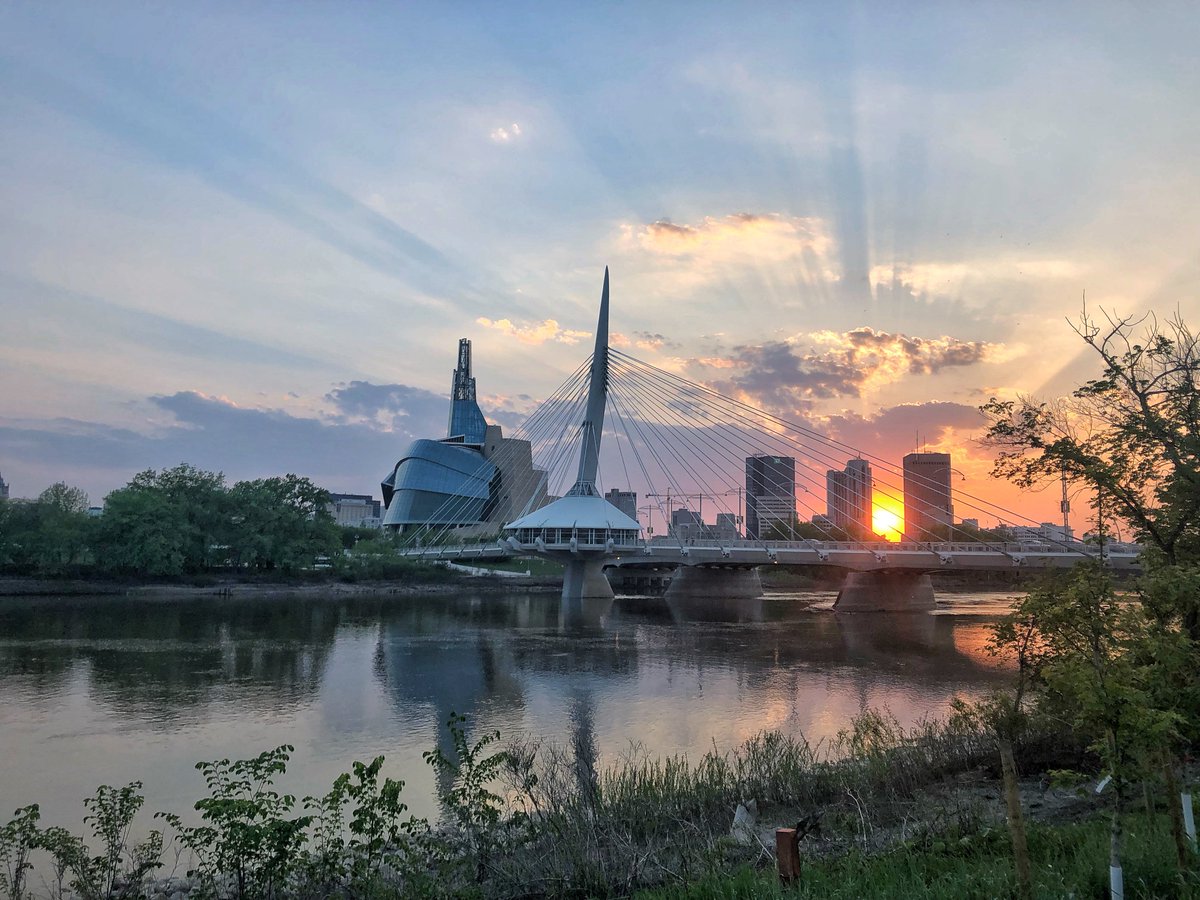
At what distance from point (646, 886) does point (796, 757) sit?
5.10 meters

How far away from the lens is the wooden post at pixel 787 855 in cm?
606

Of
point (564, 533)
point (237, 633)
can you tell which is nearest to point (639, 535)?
point (564, 533)

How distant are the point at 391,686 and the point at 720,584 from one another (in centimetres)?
5504

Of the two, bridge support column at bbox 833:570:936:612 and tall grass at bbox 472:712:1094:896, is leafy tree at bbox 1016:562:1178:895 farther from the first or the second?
bridge support column at bbox 833:570:936:612

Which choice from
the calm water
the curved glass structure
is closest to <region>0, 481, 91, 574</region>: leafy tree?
the calm water

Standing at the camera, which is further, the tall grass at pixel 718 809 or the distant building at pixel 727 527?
the distant building at pixel 727 527

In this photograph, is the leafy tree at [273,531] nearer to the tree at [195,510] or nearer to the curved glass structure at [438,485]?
the tree at [195,510]

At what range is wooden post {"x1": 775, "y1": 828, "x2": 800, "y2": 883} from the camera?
19.9 feet

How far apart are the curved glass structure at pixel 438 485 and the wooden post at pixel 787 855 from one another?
113 metres

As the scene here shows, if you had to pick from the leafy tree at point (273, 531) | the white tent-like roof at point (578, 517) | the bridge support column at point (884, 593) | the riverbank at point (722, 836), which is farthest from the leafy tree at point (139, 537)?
the riverbank at point (722, 836)

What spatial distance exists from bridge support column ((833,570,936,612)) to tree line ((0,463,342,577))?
45.6 m

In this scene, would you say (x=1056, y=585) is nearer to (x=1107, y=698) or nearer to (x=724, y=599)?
(x=1107, y=698)

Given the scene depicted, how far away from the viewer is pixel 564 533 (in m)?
62.3

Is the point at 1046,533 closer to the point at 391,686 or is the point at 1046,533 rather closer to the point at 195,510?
the point at 391,686
